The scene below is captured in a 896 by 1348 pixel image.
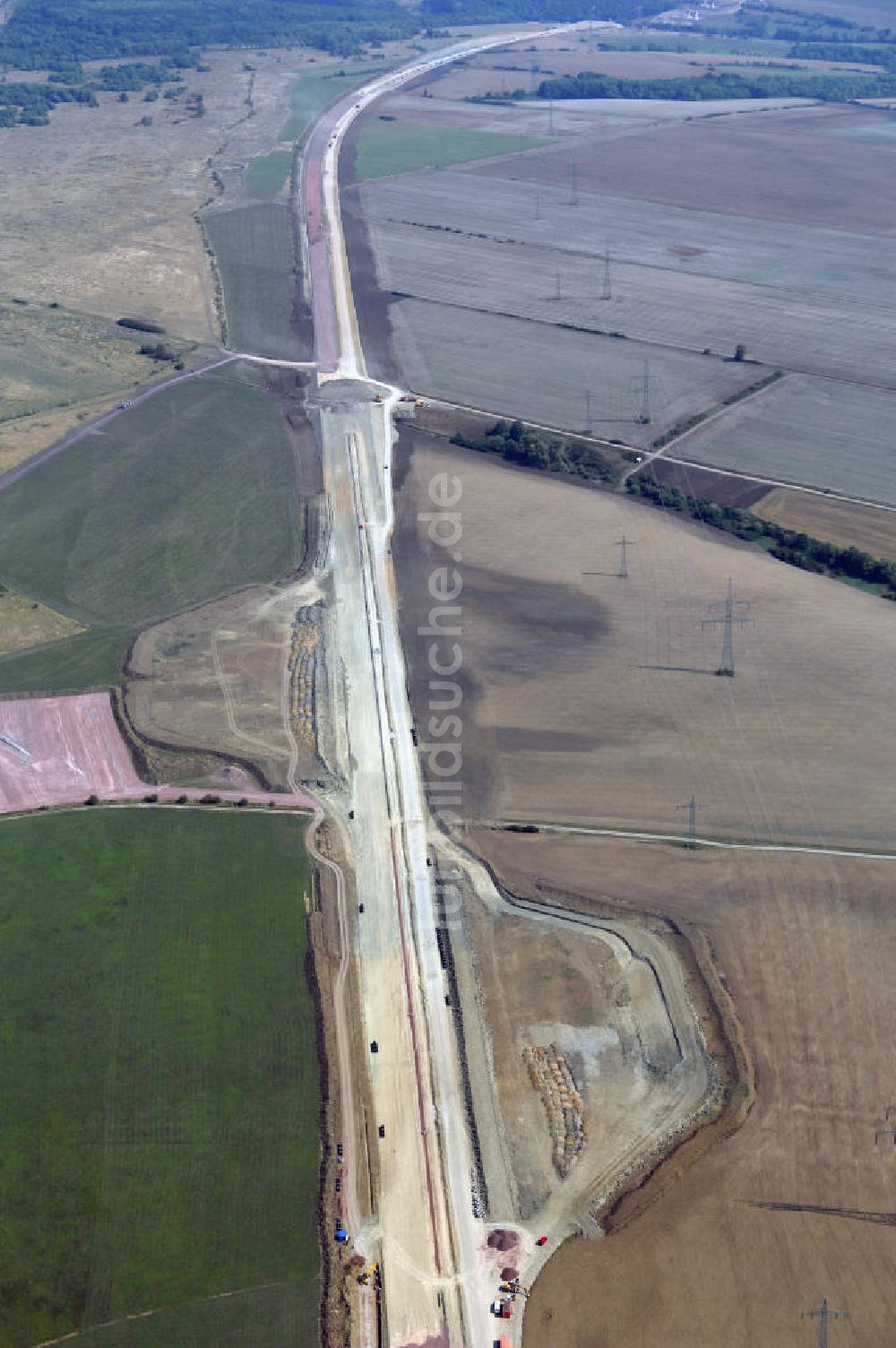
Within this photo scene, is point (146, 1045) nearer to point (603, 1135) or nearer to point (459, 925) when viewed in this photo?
point (459, 925)

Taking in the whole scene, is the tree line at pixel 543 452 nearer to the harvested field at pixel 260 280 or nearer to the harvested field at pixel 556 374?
the harvested field at pixel 556 374

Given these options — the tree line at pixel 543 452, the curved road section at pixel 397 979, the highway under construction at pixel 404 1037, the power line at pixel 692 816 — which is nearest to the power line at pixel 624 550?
the tree line at pixel 543 452

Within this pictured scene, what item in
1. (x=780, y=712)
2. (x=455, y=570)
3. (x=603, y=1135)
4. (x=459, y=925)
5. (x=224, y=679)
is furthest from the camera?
(x=455, y=570)

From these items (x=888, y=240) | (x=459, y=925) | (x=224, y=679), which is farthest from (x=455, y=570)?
(x=888, y=240)

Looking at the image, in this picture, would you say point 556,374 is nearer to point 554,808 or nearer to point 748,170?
point 554,808

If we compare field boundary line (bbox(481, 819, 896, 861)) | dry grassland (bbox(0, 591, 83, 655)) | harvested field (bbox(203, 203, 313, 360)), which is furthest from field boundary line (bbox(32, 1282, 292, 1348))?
harvested field (bbox(203, 203, 313, 360))

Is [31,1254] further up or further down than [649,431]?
further down

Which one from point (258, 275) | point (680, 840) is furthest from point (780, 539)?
point (258, 275)

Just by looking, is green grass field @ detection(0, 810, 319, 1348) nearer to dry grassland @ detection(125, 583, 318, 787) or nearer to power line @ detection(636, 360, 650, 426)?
dry grassland @ detection(125, 583, 318, 787)
